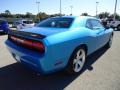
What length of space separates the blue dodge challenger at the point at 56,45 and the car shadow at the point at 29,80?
302mm

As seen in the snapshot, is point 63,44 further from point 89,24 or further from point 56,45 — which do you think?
point 89,24

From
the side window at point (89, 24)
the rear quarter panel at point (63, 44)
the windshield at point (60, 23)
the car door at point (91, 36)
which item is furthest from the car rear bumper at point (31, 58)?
the side window at point (89, 24)

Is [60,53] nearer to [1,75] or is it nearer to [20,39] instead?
[20,39]

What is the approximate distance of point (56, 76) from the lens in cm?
420

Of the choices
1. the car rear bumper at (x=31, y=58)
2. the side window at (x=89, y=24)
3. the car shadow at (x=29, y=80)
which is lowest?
the car shadow at (x=29, y=80)

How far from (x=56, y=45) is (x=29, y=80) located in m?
1.18

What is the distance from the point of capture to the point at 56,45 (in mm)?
3369

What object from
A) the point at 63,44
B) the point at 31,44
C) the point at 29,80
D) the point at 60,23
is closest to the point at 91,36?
the point at 60,23

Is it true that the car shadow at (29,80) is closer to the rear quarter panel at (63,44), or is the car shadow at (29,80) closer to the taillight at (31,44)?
the rear quarter panel at (63,44)

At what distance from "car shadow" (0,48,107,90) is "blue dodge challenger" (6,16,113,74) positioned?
0.30m

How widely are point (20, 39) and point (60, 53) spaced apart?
103 centimetres

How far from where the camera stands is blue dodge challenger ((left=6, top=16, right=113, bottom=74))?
3279mm

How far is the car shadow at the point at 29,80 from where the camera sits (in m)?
3.63

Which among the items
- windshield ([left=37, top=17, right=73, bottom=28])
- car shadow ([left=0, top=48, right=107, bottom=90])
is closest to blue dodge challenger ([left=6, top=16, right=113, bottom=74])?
windshield ([left=37, top=17, right=73, bottom=28])
